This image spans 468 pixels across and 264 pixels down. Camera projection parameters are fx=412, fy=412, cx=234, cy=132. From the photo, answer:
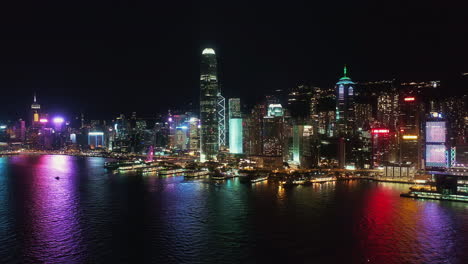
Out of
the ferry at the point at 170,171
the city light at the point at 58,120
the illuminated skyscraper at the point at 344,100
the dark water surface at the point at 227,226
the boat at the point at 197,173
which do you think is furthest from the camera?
the city light at the point at 58,120

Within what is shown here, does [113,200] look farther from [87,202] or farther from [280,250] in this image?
[280,250]

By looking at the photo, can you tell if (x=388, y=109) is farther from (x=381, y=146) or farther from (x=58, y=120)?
(x=58, y=120)

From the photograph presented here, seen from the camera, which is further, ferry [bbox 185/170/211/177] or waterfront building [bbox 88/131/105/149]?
waterfront building [bbox 88/131/105/149]

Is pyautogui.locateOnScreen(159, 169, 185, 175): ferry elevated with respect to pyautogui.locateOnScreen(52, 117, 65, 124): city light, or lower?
lower

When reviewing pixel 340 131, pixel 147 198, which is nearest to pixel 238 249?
pixel 147 198

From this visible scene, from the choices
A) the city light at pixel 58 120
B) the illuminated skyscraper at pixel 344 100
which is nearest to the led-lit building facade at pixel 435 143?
the illuminated skyscraper at pixel 344 100

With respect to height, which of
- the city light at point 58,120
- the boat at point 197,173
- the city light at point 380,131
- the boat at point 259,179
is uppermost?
the city light at point 58,120

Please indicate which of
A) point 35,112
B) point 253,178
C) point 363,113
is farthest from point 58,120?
point 253,178

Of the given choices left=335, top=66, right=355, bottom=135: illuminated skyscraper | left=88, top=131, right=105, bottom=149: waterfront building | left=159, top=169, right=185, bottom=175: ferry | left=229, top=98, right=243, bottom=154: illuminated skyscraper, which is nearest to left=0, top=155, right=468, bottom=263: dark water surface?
left=159, top=169, right=185, bottom=175: ferry

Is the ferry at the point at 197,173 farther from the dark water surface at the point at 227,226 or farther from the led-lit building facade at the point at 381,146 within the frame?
the led-lit building facade at the point at 381,146

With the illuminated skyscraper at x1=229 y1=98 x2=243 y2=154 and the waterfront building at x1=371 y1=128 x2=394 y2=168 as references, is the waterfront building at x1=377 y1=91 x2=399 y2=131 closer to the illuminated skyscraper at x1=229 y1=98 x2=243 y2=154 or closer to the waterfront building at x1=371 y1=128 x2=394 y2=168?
the waterfront building at x1=371 y1=128 x2=394 y2=168
